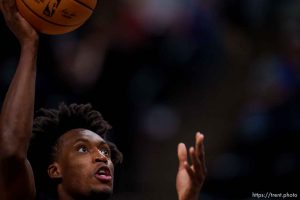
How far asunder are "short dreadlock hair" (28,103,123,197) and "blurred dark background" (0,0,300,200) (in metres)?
1.02

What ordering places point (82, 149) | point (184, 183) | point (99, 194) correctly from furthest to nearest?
point (82, 149), point (99, 194), point (184, 183)

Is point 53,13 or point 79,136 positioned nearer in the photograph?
point 53,13

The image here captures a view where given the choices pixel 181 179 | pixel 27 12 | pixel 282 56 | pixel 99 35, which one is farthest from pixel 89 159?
pixel 282 56

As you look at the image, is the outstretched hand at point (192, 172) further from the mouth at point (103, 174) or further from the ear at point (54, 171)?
the ear at point (54, 171)

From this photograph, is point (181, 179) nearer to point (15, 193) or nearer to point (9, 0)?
point (15, 193)

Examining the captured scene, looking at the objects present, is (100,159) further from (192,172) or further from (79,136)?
(192,172)

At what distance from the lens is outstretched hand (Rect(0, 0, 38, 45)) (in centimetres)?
256

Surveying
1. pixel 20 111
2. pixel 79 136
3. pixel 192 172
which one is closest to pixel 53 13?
pixel 20 111

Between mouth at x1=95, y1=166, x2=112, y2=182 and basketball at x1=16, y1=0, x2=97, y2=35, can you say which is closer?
basketball at x1=16, y1=0, x2=97, y2=35

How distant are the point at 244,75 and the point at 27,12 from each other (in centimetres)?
208

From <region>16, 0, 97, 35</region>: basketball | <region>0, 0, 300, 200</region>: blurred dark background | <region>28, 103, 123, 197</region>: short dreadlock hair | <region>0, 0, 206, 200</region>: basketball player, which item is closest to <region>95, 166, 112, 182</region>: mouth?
<region>0, 0, 206, 200</region>: basketball player

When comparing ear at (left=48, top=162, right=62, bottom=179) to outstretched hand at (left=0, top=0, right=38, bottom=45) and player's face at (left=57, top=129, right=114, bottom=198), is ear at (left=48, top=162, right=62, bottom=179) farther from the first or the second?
outstretched hand at (left=0, top=0, right=38, bottom=45)

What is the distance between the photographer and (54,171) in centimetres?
294

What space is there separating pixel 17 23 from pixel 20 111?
1.20 feet
